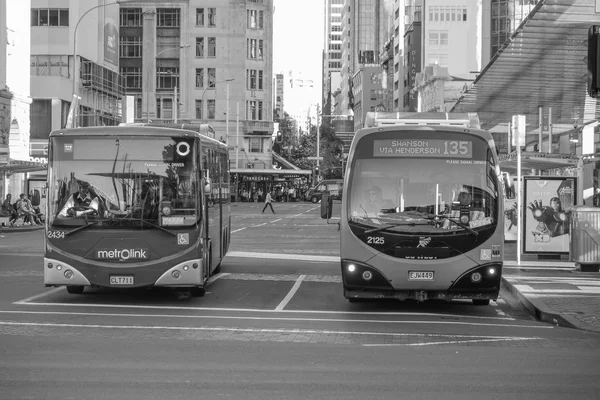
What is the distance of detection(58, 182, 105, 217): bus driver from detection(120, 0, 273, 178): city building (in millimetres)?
87308

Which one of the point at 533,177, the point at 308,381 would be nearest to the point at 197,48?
the point at 533,177

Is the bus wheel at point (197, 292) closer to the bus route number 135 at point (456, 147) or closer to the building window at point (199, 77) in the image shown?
the bus route number 135 at point (456, 147)

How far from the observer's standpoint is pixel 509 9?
100 m

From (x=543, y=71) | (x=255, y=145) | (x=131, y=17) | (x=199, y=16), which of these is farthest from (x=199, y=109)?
(x=543, y=71)

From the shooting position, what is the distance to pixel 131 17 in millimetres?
104875

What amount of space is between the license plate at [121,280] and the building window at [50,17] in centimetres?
5756

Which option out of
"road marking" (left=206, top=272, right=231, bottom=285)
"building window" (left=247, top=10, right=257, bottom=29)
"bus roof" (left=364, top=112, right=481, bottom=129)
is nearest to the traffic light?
"bus roof" (left=364, top=112, right=481, bottom=129)

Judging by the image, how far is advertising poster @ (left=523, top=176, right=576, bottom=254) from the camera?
2300 cm

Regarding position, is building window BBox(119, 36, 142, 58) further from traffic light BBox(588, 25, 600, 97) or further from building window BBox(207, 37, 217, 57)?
traffic light BBox(588, 25, 600, 97)

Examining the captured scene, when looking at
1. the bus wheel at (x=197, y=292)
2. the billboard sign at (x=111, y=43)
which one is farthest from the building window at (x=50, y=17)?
the bus wheel at (x=197, y=292)

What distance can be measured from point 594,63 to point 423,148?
4.42 meters

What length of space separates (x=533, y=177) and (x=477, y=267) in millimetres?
9383

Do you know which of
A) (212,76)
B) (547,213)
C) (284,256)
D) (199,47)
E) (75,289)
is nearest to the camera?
(75,289)

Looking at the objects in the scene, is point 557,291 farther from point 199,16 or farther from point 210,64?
point 199,16
